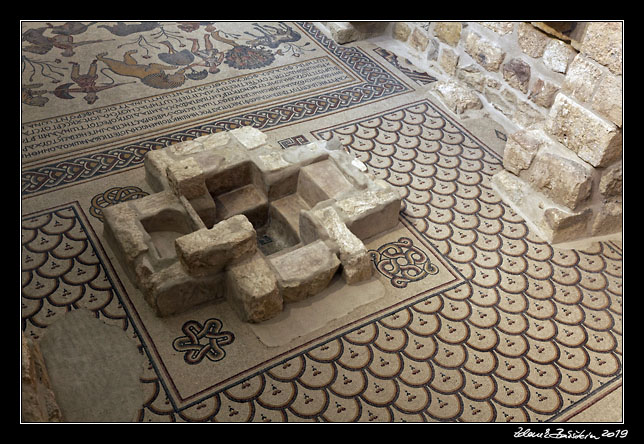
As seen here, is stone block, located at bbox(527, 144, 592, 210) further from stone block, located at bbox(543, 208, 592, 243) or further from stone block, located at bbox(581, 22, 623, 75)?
stone block, located at bbox(581, 22, 623, 75)

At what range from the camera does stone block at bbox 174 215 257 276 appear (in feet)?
8.81

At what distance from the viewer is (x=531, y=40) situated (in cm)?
365

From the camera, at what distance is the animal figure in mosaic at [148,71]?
4.37 meters

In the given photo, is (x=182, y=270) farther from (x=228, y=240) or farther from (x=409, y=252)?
(x=409, y=252)

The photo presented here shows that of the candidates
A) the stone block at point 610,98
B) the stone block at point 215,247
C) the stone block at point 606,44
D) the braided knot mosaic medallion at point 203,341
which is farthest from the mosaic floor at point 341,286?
the stone block at point 606,44

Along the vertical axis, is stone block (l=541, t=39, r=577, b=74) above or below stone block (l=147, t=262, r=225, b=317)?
above

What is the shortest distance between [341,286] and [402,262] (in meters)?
0.35

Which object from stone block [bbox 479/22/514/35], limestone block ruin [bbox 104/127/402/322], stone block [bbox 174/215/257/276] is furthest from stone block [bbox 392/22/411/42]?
stone block [bbox 174/215/257/276]

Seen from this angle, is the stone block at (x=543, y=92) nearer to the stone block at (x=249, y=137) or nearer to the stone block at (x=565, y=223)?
the stone block at (x=565, y=223)

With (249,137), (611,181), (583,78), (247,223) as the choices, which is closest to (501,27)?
(583,78)

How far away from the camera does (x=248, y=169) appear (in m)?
3.33

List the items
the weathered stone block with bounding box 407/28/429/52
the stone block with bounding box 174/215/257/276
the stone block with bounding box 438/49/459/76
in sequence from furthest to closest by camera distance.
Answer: the weathered stone block with bounding box 407/28/429/52 < the stone block with bounding box 438/49/459/76 < the stone block with bounding box 174/215/257/276

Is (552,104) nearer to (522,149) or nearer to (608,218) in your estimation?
(522,149)

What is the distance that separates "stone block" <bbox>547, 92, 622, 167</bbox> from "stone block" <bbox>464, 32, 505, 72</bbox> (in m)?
0.86
